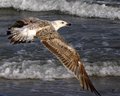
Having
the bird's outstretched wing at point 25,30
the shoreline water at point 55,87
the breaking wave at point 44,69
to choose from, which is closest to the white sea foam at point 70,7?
the breaking wave at point 44,69

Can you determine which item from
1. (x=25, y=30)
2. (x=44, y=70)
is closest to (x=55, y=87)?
(x=44, y=70)

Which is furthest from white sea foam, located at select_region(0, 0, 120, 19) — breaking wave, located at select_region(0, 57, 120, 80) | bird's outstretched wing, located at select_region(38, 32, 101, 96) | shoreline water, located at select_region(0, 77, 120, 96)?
bird's outstretched wing, located at select_region(38, 32, 101, 96)

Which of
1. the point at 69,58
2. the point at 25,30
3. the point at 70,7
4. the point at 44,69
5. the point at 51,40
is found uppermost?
the point at 25,30

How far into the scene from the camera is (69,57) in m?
6.07

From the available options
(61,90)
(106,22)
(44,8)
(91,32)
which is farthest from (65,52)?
(44,8)

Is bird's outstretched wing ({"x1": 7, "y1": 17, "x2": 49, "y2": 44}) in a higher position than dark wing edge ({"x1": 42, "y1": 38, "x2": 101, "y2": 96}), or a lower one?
higher

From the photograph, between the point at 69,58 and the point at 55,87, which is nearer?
the point at 69,58

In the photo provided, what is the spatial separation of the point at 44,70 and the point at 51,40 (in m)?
1.76

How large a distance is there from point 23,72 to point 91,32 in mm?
2677

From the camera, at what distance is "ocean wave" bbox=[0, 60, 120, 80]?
7859 mm

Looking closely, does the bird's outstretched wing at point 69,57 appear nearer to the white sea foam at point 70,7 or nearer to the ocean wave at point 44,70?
the ocean wave at point 44,70

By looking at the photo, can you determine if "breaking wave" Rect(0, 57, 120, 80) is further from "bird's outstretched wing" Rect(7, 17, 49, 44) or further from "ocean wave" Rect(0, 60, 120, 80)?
"bird's outstretched wing" Rect(7, 17, 49, 44)

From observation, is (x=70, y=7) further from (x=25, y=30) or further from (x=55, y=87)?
(x=25, y=30)

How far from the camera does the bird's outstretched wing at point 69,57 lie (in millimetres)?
5867
